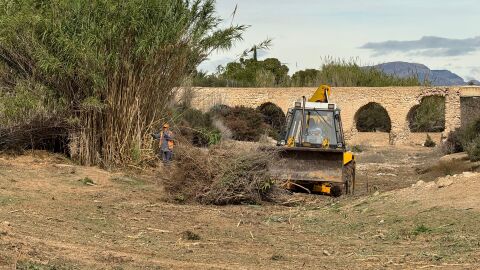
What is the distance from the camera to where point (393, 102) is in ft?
155

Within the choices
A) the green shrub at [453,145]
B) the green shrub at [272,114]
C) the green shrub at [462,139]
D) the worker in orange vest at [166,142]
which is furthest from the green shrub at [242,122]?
the worker in orange vest at [166,142]

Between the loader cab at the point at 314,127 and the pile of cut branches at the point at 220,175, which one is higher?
the loader cab at the point at 314,127

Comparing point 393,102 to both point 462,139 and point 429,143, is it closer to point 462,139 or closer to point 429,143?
point 429,143

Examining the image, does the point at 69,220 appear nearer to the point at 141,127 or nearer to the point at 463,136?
the point at 141,127

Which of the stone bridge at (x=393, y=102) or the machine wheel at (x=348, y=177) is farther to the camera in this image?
the stone bridge at (x=393, y=102)

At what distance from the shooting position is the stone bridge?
44938 mm

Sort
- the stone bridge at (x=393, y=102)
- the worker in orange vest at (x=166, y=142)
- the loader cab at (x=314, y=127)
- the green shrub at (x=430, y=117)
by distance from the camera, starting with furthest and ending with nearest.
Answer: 1. the green shrub at (x=430, y=117)
2. the stone bridge at (x=393, y=102)
3. the worker in orange vest at (x=166, y=142)
4. the loader cab at (x=314, y=127)

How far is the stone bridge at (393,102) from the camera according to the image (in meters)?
44.9

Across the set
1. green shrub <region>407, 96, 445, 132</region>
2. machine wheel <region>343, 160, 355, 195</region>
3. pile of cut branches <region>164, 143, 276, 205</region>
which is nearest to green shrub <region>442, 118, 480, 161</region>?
machine wheel <region>343, 160, 355, 195</region>

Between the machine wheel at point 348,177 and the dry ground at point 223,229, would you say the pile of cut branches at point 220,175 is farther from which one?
the machine wheel at point 348,177

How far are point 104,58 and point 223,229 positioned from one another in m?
8.49

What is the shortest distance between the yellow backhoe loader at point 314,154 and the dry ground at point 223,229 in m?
0.41

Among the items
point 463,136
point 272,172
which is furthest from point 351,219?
point 463,136

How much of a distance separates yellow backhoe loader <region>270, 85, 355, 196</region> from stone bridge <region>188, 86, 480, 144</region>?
26.5 metres
